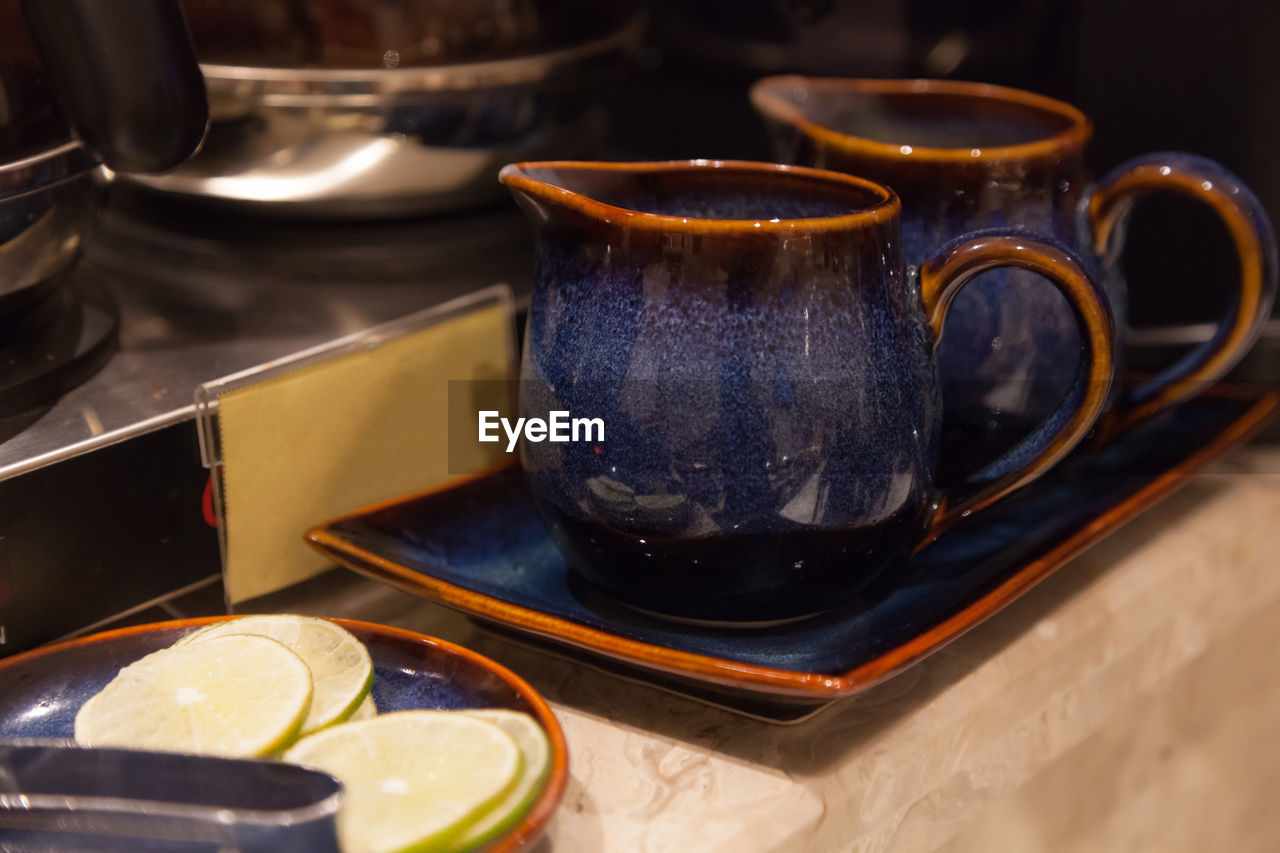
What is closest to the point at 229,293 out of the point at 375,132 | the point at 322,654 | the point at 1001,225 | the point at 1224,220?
the point at 375,132

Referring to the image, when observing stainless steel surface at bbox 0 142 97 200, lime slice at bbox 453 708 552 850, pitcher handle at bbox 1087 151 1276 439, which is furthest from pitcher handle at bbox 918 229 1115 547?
stainless steel surface at bbox 0 142 97 200

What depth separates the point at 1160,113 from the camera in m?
0.72

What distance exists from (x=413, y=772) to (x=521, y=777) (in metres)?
0.03

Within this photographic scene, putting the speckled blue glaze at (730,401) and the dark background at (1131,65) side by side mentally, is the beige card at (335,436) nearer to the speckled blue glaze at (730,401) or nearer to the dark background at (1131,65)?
the speckled blue glaze at (730,401)

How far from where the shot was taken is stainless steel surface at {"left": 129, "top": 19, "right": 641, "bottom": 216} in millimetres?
650

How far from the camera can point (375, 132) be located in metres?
0.67

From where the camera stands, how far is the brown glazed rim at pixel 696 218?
45 cm

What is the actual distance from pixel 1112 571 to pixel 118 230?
59cm

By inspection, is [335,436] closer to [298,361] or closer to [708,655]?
[298,361]

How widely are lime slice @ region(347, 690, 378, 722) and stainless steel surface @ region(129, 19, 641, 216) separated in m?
0.33

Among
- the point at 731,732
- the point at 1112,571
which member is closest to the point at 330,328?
the point at 731,732

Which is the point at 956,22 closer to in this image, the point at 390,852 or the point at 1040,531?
the point at 1040,531

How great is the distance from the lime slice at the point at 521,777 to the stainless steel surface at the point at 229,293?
212mm

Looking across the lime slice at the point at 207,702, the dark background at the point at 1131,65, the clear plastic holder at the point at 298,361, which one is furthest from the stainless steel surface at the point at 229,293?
the dark background at the point at 1131,65
